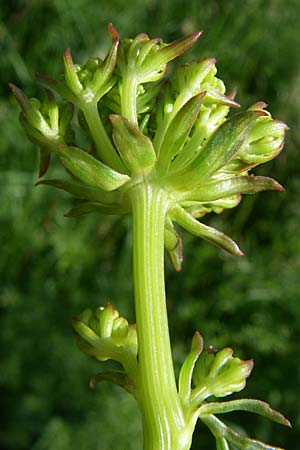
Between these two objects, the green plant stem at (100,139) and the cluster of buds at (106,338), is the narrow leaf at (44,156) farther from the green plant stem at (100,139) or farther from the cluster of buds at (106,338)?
the cluster of buds at (106,338)

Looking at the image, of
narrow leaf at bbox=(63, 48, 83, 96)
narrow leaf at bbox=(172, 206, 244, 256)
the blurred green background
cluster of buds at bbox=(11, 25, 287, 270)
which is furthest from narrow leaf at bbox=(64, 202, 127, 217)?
the blurred green background

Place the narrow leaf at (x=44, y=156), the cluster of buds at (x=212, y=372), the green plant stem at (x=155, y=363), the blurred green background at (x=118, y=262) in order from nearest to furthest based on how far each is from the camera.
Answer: the green plant stem at (x=155, y=363) < the cluster of buds at (x=212, y=372) < the narrow leaf at (x=44, y=156) < the blurred green background at (x=118, y=262)

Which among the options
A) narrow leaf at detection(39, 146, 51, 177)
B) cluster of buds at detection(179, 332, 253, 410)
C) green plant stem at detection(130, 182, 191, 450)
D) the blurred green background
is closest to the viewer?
green plant stem at detection(130, 182, 191, 450)

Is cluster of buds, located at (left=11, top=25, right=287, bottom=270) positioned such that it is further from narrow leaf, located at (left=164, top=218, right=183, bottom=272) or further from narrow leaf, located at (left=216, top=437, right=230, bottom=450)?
narrow leaf, located at (left=216, top=437, right=230, bottom=450)

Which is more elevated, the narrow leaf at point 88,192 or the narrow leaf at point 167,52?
the narrow leaf at point 167,52

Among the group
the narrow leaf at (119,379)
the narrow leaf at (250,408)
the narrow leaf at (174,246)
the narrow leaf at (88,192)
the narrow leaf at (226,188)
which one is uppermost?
the narrow leaf at (88,192)

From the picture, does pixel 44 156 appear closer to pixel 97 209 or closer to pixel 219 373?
pixel 97 209

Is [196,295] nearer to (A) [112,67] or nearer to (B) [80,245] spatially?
(B) [80,245]

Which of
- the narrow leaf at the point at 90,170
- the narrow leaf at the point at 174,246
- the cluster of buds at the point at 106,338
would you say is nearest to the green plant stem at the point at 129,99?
the narrow leaf at the point at 90,170
